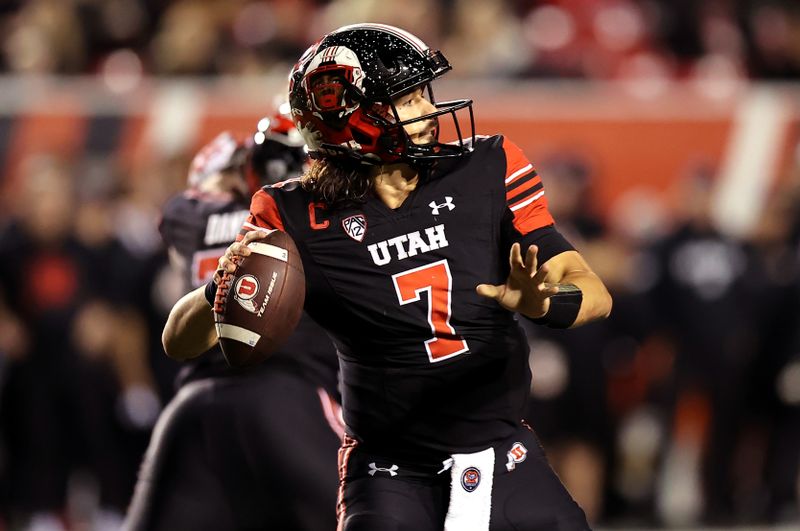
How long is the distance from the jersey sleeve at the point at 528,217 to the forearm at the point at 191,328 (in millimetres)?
791

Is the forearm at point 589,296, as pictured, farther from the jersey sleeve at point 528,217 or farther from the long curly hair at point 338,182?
the long curly hair at point 338,182

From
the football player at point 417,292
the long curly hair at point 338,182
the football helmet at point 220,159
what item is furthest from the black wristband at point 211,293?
the football helmet at point 220,159

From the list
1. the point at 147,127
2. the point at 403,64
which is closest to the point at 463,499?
the point at 403,64

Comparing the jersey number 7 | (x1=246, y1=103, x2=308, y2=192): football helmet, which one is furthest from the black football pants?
(x1=246, y1=103, x2=308, y2=192): football helmet

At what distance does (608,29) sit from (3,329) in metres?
5.17

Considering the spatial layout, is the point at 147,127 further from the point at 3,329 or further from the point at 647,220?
the point at 647,220

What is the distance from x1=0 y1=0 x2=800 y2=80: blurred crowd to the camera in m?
10.5

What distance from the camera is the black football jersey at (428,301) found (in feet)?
12.2

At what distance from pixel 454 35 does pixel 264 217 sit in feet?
23.4

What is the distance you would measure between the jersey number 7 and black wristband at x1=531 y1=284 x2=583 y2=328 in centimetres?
27

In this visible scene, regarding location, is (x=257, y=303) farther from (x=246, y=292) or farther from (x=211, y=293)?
(x=211, y=293)

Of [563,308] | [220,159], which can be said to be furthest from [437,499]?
[220,159]

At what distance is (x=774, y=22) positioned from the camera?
11555 millimetres

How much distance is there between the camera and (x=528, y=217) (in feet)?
12.4
